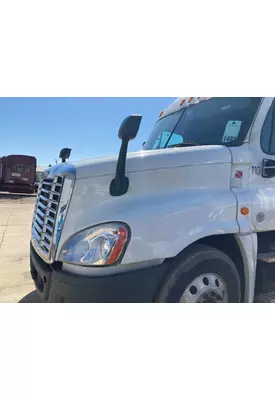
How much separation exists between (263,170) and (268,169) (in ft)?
0.16

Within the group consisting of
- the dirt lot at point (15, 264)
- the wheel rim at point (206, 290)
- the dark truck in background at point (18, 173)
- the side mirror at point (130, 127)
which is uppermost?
the side mirror at point (130, 127)

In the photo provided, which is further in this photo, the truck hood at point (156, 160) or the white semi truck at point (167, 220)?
the truck hood at point (156, 160)

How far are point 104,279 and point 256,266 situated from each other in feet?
5.28

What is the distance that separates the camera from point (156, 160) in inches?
94.4

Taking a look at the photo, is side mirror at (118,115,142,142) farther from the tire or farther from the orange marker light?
the orange marker light

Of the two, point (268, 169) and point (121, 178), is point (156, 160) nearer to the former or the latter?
point (121, 178)

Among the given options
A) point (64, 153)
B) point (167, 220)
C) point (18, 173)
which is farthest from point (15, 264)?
point (18, 173)

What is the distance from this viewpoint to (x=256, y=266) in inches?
112

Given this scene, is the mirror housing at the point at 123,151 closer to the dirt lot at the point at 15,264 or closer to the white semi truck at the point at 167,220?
the white semi truck at the point at 167,220

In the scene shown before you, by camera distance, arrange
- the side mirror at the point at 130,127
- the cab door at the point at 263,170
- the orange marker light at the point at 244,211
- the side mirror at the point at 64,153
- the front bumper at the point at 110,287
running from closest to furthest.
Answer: the front bumper at the point at 110,287 < the side mirror at the point at 130,127 < the orange marker light at the point at 244,211 < the cab door at the point at 263,170 < the side mirror at the point at 64,153

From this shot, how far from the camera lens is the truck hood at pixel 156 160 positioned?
227 centimetres

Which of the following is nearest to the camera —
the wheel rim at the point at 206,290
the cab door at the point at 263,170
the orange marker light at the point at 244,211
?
the wheel rim at the point at 206,290

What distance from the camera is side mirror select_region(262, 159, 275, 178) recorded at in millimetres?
2797

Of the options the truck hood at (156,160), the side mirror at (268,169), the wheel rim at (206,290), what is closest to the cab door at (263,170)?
the side mirror at (268,169)
